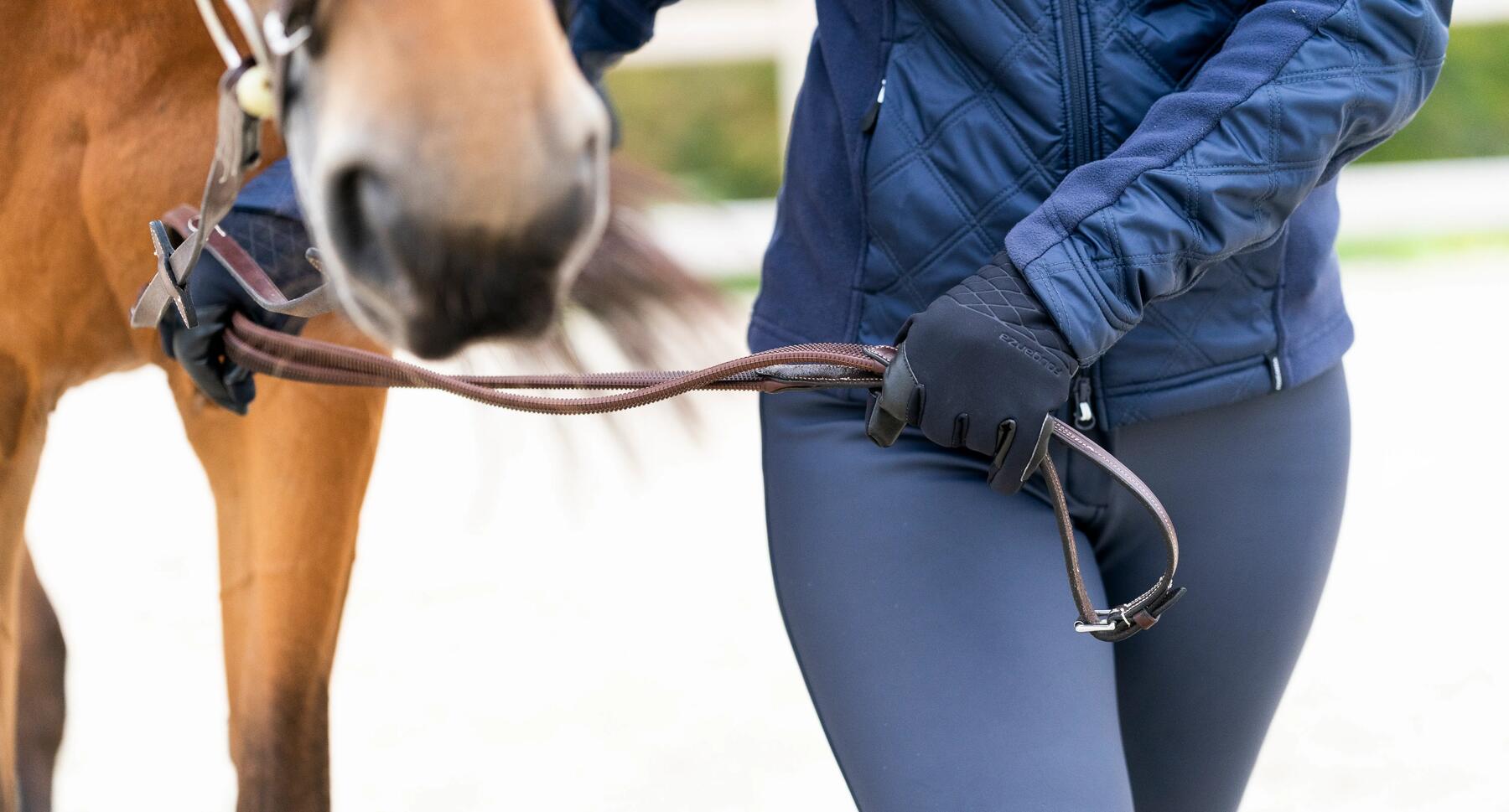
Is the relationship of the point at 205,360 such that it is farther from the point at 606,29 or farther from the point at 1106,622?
the point at 1106,622

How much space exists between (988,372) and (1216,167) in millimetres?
220

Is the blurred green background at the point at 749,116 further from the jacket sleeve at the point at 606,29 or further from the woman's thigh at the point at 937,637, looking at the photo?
the woman's thigh at the point at 937,637

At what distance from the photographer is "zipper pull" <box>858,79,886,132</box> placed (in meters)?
1.19

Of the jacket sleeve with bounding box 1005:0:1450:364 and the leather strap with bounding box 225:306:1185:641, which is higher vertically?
the jacket sleeve with bounding box 1005:0:1450:364

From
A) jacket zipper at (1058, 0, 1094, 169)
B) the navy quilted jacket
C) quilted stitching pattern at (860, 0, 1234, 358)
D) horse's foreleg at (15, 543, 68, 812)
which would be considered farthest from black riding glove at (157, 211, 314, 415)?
horse's foreleg at (15, 543, 68, 812)

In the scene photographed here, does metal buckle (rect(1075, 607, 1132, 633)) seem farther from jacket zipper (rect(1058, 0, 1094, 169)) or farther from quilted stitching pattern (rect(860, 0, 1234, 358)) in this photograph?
jacket zipper (rect(1058, 0, 1094, 169))

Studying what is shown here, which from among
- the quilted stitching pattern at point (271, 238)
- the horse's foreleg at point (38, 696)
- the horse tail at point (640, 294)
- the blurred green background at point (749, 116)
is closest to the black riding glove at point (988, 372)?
the quilted stitching pattern at point (271, 238)

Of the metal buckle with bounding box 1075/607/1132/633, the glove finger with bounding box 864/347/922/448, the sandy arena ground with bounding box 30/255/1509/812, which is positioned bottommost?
the sandy arena ground with bounding box 30/255/1509/812

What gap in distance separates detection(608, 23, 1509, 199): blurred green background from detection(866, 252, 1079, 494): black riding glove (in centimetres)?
667

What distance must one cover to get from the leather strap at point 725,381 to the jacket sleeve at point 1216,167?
0.38ft

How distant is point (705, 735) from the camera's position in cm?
269

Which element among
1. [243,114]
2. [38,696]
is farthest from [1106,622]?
[38,696]

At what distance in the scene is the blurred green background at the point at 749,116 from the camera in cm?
779

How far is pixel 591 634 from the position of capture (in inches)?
121
